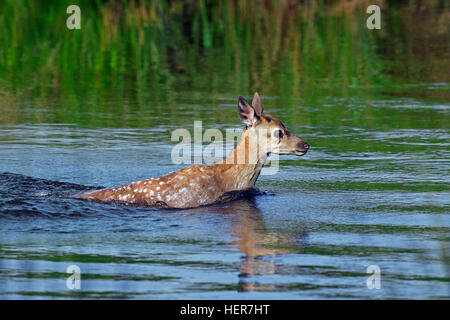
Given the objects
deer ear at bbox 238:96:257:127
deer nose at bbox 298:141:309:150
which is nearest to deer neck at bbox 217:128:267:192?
deer ear at bbox 238:96:257:127

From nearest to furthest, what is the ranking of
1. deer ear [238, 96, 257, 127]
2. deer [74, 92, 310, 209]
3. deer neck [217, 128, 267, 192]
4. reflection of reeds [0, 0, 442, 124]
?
1. deer [74, 92, 310, 209]
2. deer ear [238, 96, 257, 127]
3. deer neck [217, 128, 267, 192]
4. reflection of reeds [0, 0, 442, 124]

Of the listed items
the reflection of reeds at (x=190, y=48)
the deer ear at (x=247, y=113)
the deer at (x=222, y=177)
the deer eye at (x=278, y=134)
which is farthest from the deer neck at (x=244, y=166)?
the reflection of reeds at (x=190, y=48)

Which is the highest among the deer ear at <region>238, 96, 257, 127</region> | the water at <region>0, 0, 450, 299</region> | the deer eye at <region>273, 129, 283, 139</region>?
the deer ear at <region>238, 96, 257, 127</region>

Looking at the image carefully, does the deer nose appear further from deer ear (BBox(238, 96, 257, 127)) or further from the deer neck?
deer ear (BBox(238, 96, 257, 127))

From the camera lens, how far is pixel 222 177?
36.9ft

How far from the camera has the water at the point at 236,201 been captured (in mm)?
7727

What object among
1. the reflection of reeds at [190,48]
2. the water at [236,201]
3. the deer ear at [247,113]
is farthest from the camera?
the reflection of reeds at [190,48]

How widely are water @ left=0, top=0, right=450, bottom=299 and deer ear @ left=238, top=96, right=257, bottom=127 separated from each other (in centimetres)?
88

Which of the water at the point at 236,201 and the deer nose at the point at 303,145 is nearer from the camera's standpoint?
the water at the point at 236,201

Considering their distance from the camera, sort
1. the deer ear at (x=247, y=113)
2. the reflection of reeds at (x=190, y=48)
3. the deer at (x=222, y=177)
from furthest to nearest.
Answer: the reflection of reeds at (x=190, y=48) → the deer ear at (x=247, y=113) → the deer at (x=222, y=177)

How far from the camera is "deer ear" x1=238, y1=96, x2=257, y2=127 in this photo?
11.1m

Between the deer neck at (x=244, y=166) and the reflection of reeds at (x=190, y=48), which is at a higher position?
the reflection of reeds at (x=190, y=48)

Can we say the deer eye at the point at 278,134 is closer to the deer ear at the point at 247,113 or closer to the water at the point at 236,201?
the deer ear at the point at 247,113

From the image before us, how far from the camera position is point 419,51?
23.2 metres
